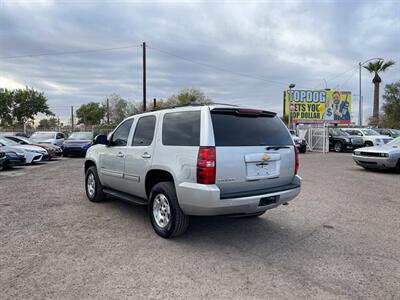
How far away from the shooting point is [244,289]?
3.22 metres

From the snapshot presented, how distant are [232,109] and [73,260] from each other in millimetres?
2813

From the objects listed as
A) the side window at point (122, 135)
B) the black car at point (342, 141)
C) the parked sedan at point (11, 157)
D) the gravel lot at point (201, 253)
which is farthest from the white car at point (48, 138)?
the black car at point (342, 141)

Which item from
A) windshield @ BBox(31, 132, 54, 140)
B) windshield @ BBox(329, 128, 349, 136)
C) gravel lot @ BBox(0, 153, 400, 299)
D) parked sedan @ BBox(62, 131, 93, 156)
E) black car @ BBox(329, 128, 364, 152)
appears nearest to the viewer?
gravel lot @ BBox(0, 153, 400, 299)

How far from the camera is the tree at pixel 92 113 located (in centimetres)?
6869

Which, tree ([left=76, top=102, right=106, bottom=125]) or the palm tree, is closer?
the palm tree

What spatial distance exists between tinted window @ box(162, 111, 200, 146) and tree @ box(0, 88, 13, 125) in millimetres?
45010

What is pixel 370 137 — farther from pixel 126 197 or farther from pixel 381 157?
pixel 126 197

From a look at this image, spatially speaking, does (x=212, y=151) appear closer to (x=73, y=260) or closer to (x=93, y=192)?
(x=73, y=260)

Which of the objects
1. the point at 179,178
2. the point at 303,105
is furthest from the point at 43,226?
the point at 303,105

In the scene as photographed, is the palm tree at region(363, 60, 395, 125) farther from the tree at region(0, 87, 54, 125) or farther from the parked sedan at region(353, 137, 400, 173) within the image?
the tree at region(0, 87, 54, 125)

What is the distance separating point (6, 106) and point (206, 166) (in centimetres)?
4649

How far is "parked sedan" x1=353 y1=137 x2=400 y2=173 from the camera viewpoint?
11.3 m

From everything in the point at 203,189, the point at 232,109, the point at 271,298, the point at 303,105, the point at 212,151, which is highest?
the point at 303,105

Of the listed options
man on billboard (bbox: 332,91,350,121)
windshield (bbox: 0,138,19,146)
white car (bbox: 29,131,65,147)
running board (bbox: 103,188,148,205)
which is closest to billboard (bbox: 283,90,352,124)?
man on billboard (bbox: 332,91,350,121)
